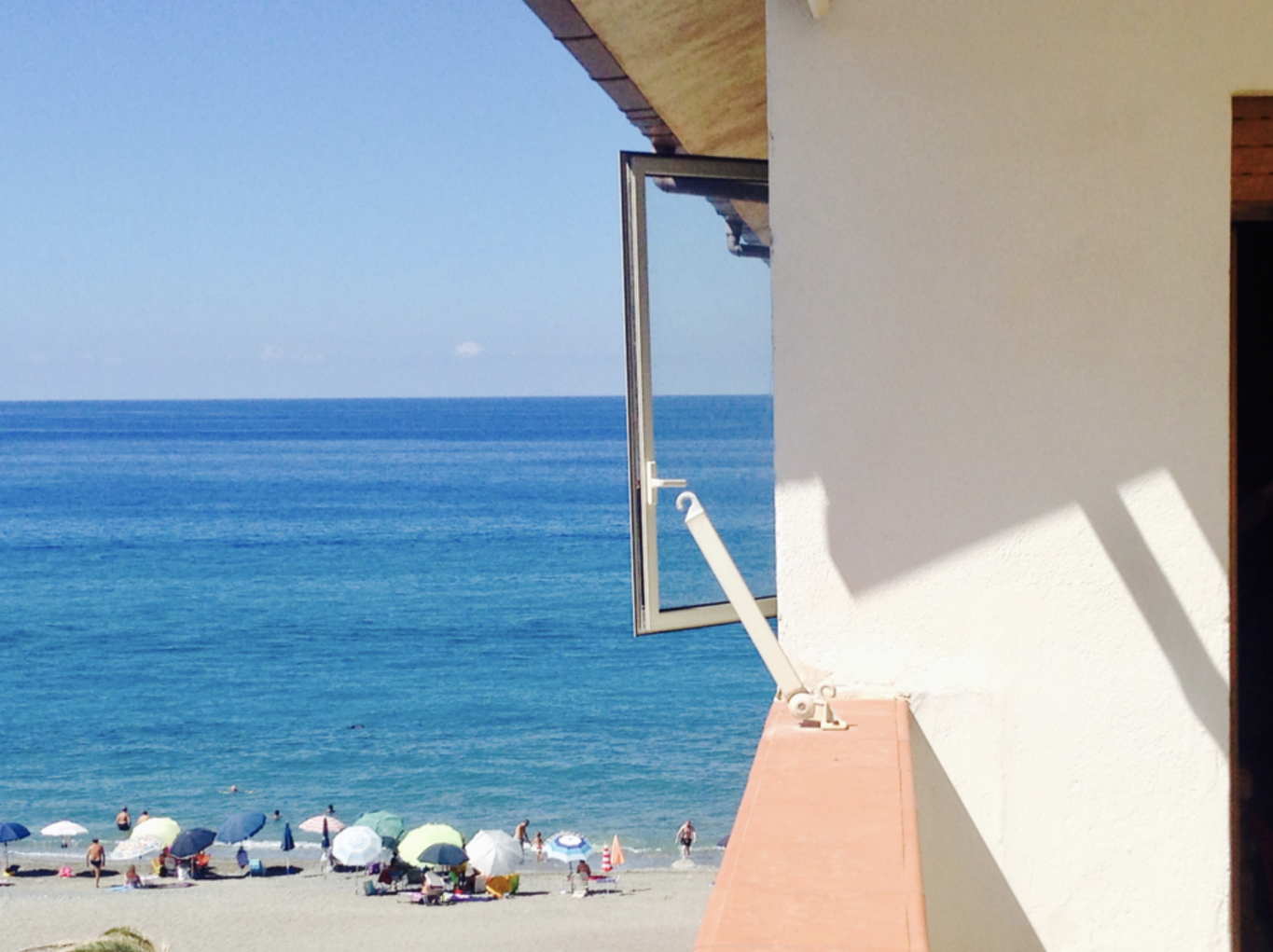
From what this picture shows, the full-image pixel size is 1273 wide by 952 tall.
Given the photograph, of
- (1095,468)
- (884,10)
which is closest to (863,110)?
(884,10)

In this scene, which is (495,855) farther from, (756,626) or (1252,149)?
(1252,149)

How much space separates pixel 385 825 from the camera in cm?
Answer: 1998

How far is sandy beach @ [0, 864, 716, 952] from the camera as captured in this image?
54.5ft

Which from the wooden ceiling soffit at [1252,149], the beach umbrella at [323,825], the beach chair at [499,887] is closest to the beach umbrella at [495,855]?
the beach chair at [499,887]

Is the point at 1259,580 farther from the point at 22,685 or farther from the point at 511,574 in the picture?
the point at 511,574

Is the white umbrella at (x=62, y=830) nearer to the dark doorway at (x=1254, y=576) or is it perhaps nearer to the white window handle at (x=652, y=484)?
the dark doorway at (x=1254, y=576)

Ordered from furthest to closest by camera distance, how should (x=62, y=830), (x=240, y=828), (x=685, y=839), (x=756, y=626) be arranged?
(x=62, y=830) < (x=685, y=839) < (x=240, y=828) < (x=756, y=626)

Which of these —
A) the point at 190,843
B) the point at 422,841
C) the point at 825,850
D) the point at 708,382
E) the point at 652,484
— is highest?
the point at 708,382

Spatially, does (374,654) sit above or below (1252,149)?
below


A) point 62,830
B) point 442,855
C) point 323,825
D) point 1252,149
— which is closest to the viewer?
point 1252,149

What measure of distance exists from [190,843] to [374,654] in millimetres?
16711

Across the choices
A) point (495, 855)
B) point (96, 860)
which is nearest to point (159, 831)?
point (96, 860)

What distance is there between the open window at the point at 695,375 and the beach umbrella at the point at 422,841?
53.2ft

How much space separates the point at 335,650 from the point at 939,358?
36217 millimetres
